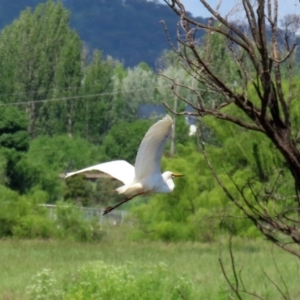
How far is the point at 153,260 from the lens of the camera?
768 inches

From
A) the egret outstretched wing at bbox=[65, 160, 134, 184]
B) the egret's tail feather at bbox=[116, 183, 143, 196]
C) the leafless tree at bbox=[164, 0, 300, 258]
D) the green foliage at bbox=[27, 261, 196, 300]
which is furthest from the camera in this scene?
the green foliage at bbox=[27, 261, 196, 300]

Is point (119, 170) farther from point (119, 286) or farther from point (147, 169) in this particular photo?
point (119, 286)

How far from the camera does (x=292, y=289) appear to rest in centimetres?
1415

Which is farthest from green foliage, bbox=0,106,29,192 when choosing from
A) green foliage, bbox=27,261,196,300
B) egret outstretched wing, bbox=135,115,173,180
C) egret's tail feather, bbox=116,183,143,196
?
egret outstretched wing, bbox=135,115,173,180

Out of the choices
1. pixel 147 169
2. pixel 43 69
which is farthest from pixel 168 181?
pixel 43 69

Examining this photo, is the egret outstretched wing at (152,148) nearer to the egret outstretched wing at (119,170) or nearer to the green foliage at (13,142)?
the egret outstretched wing at (119,170)

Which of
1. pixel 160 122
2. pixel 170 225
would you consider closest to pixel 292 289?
pixel 160 122

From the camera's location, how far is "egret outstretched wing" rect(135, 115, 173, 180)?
4752 millimetres

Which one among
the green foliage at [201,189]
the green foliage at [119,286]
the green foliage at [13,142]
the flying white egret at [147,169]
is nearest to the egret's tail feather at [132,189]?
the flying white egret at [147,169]

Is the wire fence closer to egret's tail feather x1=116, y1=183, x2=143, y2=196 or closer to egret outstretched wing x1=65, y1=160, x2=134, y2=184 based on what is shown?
egret outstretched wing x1=65, y1=160, x2=134, y2=184

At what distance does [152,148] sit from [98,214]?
2687 cm

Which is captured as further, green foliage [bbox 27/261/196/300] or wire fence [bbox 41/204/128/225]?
wire fence [bbox 41/204/128/225]

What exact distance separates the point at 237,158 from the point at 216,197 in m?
1.22

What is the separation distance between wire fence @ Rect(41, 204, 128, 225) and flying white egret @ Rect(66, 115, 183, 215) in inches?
833
